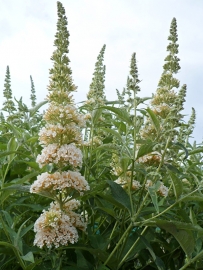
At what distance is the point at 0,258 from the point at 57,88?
1.24 metres

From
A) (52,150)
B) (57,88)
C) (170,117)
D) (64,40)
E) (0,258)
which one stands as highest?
(64,40)

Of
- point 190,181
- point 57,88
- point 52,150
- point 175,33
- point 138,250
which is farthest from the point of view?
point 190,181

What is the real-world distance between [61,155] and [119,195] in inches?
17.1

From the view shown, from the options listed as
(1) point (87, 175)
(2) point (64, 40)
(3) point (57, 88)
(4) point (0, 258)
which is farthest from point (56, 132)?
(4) point (0, 258)

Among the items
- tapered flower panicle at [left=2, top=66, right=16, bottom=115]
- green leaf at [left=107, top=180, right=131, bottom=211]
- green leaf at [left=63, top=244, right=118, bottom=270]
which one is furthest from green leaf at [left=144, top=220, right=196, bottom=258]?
tapered flower panicle at [left=2, top=66, right=16, bottom=115]

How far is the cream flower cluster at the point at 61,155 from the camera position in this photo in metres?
2.09

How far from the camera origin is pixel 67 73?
7.64 feet

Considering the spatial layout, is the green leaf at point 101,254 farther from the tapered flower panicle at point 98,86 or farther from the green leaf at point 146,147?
the tapered flower panicle at point 98,86

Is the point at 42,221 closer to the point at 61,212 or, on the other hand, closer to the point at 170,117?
the point at 61,212

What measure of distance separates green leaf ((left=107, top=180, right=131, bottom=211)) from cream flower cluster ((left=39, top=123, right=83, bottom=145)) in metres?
0.32

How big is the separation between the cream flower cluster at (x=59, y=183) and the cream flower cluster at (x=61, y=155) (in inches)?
2.8

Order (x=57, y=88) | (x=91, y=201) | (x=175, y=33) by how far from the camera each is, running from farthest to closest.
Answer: (x=175, y=33) → (x=91, y=201) → (x=57, y=88)

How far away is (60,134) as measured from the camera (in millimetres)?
2189

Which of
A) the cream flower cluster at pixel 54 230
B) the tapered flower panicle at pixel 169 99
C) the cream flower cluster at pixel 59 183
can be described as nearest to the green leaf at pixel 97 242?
the cream flower cluster at pixel 54 230
